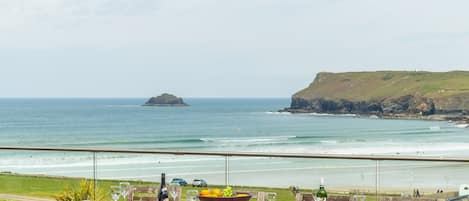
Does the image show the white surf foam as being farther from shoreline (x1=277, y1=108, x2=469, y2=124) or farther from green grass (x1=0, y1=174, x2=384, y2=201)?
green grass (x1=0, y1=174, x2=384, y2=201)

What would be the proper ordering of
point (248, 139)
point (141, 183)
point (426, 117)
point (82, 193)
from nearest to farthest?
1. point (141, 183)
2. point (82, 193)
3. point (248, 139)
4. point (426, 117)

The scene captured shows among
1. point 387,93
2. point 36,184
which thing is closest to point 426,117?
point 387,93

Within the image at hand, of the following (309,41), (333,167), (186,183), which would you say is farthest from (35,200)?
(309,41)

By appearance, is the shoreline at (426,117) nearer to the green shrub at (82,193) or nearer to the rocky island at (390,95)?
the rocky island at (390,95)

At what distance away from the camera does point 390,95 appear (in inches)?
4990

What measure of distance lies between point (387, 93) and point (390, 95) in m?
1.25

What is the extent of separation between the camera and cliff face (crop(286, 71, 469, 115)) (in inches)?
4626

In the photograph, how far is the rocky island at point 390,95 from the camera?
11606cm

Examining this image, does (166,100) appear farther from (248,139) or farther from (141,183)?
(141,183)

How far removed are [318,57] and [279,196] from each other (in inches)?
4353

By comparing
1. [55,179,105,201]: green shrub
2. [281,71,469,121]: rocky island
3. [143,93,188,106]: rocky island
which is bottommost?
[55,179,105,201]: green shrub

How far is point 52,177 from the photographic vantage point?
363 inches

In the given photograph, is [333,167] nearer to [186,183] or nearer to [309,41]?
[186,183]

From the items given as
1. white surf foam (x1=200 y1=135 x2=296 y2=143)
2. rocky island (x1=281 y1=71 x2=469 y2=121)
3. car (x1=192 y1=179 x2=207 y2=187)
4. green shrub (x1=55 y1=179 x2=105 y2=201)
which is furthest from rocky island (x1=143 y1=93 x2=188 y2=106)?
car (x1=192 y1=179 x2=207 y2=187)
